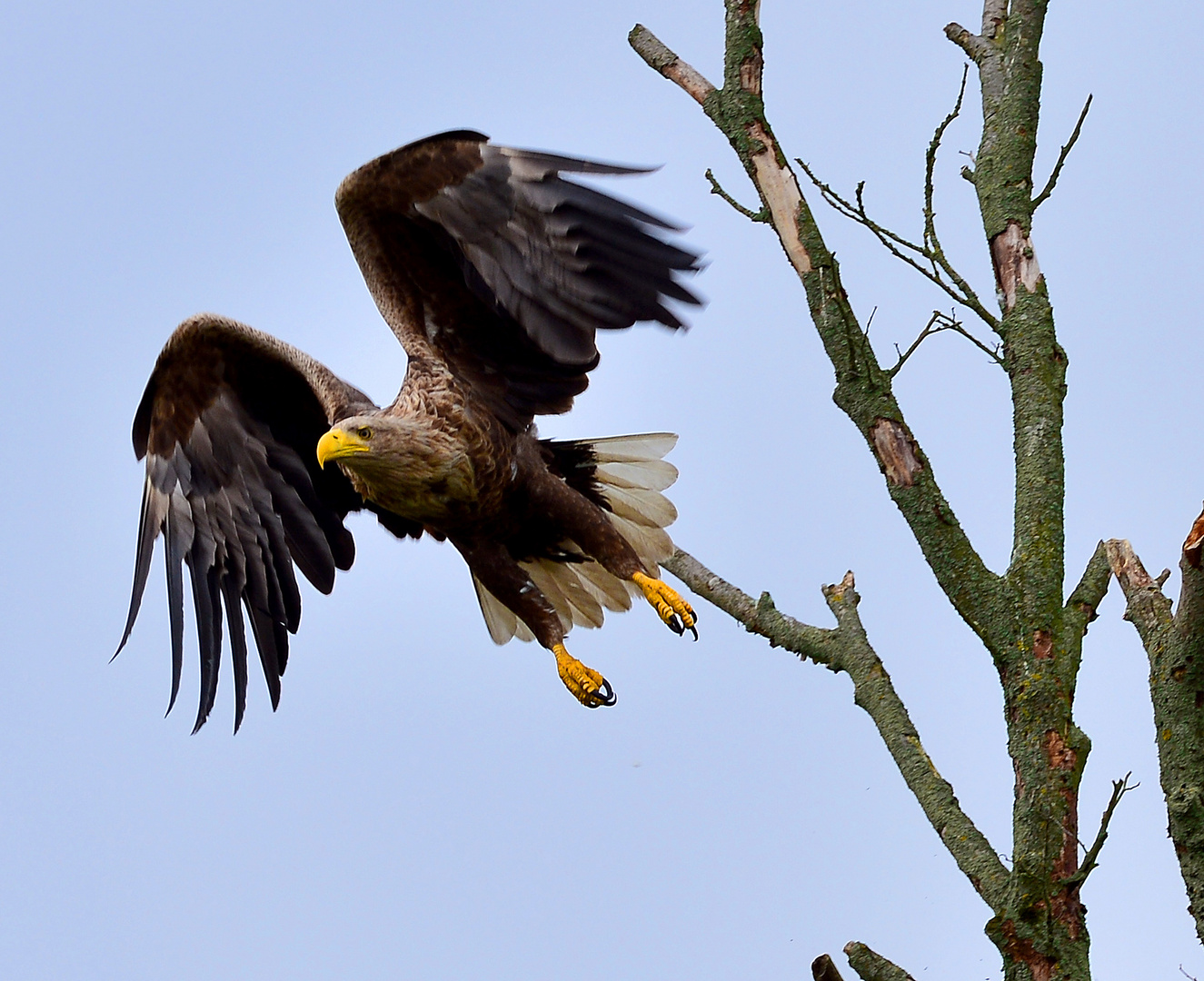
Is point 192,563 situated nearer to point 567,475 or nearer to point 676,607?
point 567,475

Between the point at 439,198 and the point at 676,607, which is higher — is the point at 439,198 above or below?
above

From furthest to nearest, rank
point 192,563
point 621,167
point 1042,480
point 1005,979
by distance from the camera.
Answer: point 192,563 → point 1042,480 → point 621,167 → point 1005,979

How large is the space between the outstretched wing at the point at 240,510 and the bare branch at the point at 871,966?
107 inches

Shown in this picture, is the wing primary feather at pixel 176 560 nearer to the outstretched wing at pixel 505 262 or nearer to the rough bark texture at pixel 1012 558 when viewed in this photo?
the outstretched wing at pixel 505 262

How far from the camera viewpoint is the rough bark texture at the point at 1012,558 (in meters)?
3.36

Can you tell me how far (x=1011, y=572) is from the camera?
3.83 metres

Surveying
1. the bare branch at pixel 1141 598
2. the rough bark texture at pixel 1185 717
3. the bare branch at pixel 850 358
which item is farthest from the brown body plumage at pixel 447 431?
the rough bark texture at pixel 1185 717

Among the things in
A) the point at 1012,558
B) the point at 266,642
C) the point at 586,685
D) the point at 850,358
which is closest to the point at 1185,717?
the point at 1012,558

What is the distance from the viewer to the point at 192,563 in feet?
18.2

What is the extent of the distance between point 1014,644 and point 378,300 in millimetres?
2174

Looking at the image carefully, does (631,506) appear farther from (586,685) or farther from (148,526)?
(148,526)

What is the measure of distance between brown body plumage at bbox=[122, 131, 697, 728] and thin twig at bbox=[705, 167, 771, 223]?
533mm

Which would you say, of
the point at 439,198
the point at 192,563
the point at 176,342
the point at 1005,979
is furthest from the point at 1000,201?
the point at 192,563

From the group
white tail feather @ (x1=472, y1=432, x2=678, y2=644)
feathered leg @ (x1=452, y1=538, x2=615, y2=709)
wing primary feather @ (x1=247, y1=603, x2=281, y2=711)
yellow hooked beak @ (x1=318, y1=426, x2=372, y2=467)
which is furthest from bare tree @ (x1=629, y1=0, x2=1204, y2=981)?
wing primary feather @ (x1=247, y1=603, x2=281, y2=711)
